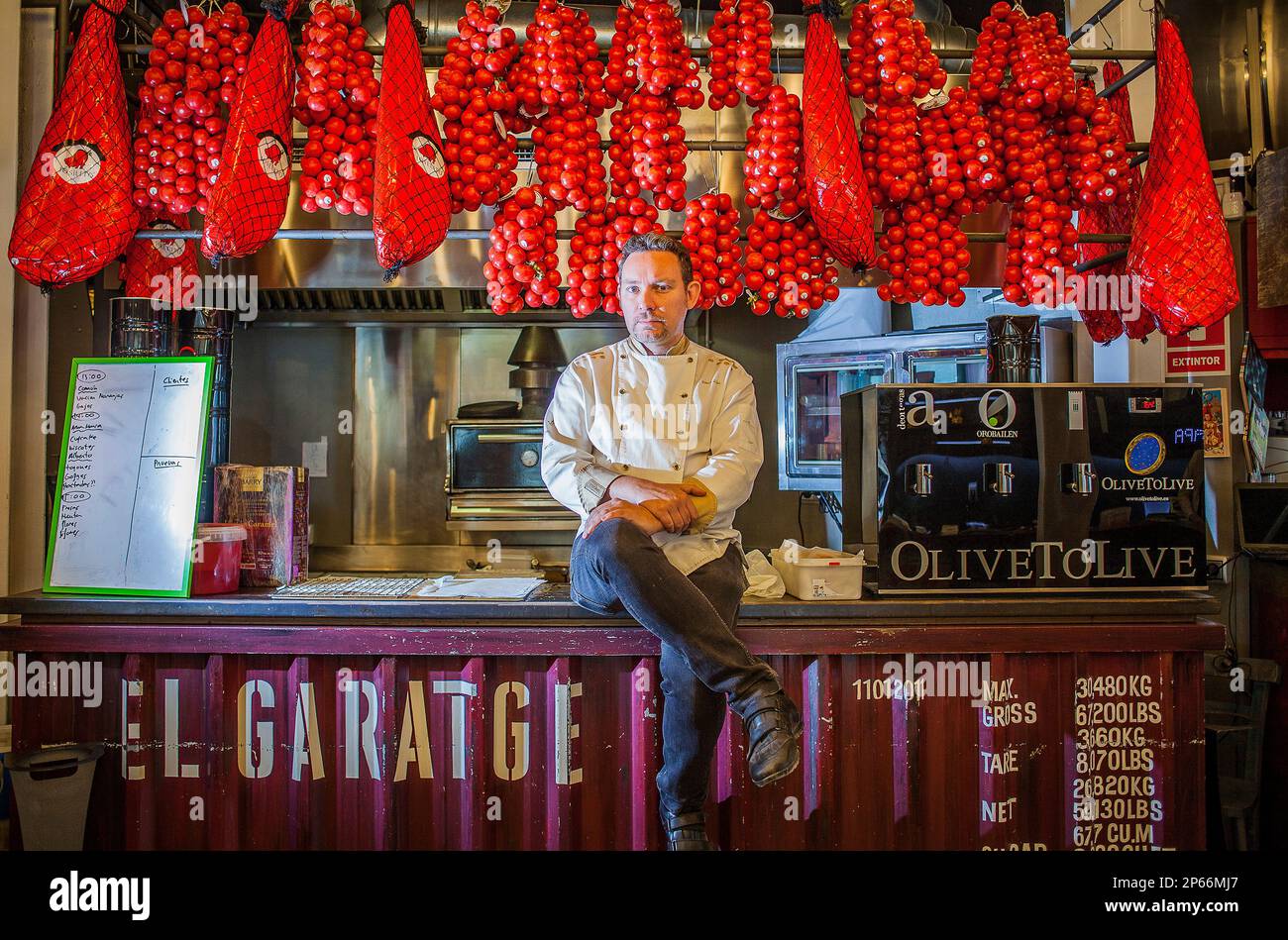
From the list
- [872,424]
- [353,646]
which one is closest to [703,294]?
[872,424]

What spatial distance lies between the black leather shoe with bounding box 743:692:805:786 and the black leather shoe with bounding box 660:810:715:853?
0.32m

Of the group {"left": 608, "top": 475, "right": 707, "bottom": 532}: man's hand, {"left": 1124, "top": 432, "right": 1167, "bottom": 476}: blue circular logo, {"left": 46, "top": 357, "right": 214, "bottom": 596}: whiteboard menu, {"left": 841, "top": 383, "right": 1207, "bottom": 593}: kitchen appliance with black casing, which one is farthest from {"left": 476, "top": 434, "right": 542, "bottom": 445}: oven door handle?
{"left": 1124, "top": 432, "right": 1167, "bottom": 476}: blue circular logo

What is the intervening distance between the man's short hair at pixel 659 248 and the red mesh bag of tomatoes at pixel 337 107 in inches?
34.4

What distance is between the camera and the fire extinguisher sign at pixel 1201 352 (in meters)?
3.87

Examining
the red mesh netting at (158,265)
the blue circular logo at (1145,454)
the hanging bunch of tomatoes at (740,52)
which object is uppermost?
the hanging bunch of tomatoes at (740,52)

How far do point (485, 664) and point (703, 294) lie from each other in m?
1.37

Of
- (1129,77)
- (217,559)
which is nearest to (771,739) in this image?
(217,559)

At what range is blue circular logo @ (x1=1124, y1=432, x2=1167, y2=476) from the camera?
104 inches

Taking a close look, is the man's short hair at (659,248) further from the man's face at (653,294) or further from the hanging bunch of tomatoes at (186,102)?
the hanging bunch of tomatoes at (186,102)

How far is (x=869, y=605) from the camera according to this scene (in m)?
2.56

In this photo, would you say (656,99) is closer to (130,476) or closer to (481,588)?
(481,588)

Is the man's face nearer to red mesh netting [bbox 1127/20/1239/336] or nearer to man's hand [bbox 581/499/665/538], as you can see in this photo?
man's hand [bbox 581/499/665/538]

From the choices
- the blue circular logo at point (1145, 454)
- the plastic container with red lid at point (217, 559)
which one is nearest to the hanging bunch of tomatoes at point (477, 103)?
the plastic container with red lid at point (217, 559)

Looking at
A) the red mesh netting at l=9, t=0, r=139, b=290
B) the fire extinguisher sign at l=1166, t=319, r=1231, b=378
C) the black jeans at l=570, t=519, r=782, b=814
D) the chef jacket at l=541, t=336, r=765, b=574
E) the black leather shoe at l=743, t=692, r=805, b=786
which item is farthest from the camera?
the fire extinguisher sign at l=1166, t=319, r=1231, b=378
